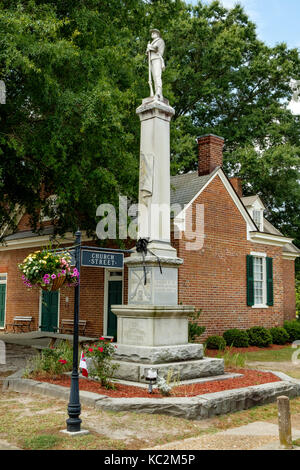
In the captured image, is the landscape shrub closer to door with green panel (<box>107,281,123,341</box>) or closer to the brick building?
the brick building

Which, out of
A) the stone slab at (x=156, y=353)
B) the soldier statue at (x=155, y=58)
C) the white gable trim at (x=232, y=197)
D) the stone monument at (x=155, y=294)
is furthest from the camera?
the white gable trim at (x=232, y=197)

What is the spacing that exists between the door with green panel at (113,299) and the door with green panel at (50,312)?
3257mm

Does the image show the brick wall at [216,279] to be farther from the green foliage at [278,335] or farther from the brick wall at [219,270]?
the green foliage at [278,335]

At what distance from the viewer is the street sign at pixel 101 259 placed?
264 inches

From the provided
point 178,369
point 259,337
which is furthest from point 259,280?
point 178,369

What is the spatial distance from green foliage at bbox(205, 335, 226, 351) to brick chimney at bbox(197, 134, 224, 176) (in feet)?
20.5

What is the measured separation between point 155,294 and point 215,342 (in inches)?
313

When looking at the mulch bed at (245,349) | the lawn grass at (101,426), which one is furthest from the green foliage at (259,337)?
the lawn grass at (101,426)

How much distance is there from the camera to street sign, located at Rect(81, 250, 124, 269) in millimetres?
6695

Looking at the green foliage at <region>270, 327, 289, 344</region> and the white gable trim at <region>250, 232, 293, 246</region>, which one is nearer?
the green foliage at <region>270, 327, 289, 344</region>

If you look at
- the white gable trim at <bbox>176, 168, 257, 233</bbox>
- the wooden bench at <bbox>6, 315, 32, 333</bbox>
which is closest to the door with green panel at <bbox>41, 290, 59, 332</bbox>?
the wooden bench at <bbox>6, 315, 32, 333</bbox>

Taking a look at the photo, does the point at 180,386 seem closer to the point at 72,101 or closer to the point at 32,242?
the point at 72,101

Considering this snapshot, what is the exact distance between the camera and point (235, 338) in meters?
17.0

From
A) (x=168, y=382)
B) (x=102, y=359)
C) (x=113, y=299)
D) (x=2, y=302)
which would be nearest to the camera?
(x=168, y=382)
